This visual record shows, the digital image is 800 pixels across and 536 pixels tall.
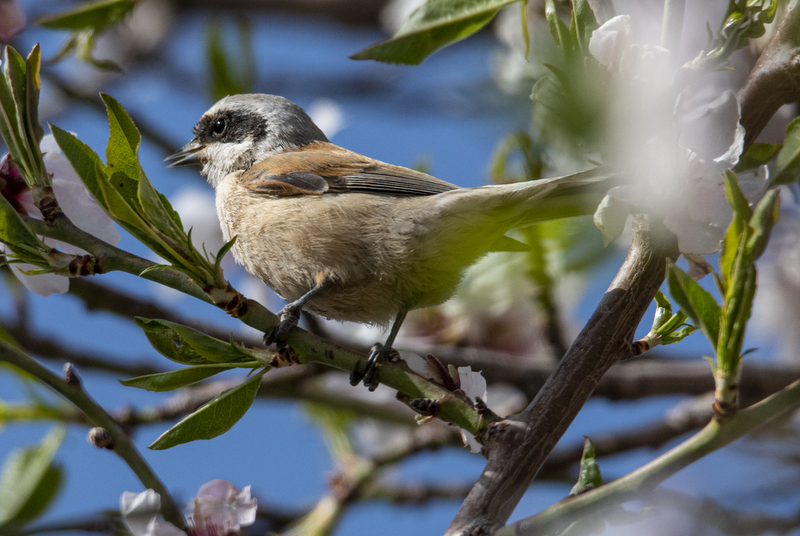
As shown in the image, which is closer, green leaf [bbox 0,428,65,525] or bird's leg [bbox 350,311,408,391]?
bird's leg [bbox 350,311,408,391]

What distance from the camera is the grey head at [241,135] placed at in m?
3.59

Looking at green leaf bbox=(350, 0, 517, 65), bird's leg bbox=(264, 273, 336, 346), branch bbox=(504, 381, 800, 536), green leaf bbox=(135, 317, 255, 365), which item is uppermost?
green leaf bbox=(350, 0, 517, 65)

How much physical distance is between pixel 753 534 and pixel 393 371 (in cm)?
79

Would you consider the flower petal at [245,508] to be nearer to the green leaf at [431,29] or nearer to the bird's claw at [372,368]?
the bird's claw at [372,368]

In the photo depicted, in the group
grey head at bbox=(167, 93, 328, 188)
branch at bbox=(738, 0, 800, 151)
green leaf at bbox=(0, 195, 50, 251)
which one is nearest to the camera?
green leaf at bbox=(0, 195, 50, 251)

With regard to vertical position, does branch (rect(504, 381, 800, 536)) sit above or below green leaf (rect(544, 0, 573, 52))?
below

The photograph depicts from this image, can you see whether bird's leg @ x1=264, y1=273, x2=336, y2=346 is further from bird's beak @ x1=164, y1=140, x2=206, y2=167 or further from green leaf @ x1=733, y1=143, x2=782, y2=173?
bird's beak @ x1=164, y1=140, x2=206, y2=167

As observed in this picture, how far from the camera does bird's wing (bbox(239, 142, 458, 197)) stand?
2807mm

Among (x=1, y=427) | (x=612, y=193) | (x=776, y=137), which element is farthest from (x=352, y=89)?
(x=612, y=193)

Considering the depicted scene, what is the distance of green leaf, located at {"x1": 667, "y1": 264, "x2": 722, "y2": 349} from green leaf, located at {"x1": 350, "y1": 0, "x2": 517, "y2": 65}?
73cm

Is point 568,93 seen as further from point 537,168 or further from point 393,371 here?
point 537,168

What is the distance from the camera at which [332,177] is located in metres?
3.05

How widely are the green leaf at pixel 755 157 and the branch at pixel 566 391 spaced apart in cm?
21

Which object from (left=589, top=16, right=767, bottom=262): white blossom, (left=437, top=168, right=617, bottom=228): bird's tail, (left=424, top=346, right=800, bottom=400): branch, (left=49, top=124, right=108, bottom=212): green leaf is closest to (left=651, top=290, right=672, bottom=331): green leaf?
(left=589, top=16, right=767, bottom=262): white blossom
